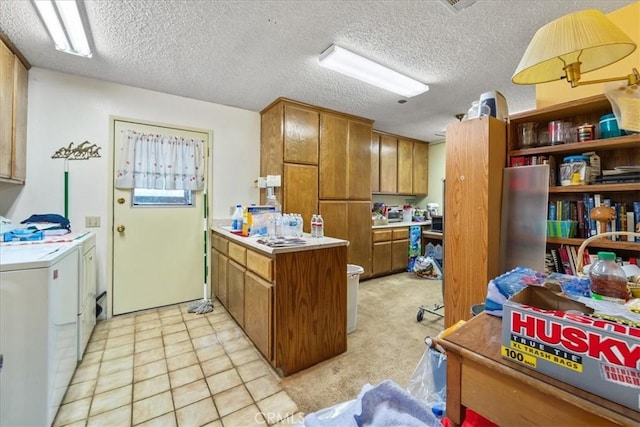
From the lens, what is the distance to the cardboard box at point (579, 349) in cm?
48

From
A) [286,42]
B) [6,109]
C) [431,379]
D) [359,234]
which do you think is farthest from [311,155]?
[431,379]

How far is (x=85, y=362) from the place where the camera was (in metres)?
2.03

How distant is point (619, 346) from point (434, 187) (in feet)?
17.7

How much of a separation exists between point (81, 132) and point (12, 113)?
52 centimetres

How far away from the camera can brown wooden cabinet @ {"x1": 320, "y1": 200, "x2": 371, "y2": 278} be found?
3729mm

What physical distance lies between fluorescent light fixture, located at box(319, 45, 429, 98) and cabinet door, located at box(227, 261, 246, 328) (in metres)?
1.95

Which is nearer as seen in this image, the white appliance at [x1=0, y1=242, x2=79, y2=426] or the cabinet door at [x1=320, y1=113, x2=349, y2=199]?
the white appliance at [x1=0, y1=242, x2=79, y2=426]

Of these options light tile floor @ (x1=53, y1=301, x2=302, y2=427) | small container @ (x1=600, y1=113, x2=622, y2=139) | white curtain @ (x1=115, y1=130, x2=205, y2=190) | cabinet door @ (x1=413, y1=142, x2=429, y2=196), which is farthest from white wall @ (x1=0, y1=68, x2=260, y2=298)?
cabinet door @ (x1=413, y1=142, x2=429, y2=196)

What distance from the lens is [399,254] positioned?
464cm

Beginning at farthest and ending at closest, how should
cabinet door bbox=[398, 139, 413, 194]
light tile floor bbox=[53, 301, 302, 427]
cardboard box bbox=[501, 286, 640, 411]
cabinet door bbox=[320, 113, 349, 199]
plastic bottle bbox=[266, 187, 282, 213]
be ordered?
1. cabinet door bbox=[398, 139, 413, 194]
2. cabinet door bbox=[320, 113, 349, 199]
3. plastic bottle bbox=[266, 187, 282, 213]
4. light tile floor bbox=[53, 301, 302, 427]
5. cardboard box bbox=[501, 286, 640, 411]

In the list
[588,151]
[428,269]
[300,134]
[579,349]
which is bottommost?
[428,269]

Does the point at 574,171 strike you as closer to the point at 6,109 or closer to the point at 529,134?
the point at 529,134

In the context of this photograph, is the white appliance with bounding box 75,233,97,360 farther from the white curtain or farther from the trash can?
the trash can

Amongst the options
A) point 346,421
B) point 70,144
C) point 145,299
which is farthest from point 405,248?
point 70,144
